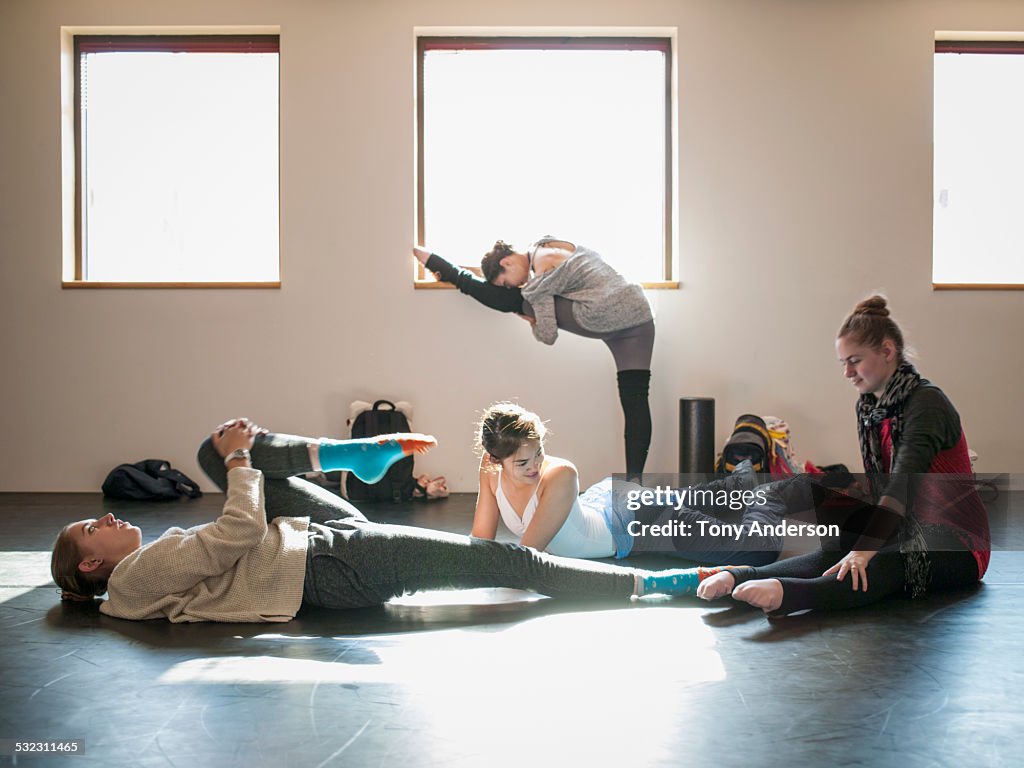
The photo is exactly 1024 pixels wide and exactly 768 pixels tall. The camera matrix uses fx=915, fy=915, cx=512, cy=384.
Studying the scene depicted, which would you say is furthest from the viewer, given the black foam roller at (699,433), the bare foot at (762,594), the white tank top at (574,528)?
the black foam roller at (699,433)

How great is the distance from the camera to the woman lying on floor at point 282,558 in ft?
6.96

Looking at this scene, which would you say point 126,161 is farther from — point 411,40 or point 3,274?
point 411,40

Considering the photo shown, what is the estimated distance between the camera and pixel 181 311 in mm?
4723

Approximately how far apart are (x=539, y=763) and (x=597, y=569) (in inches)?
39.5

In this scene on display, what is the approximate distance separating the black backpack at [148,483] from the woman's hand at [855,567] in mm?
3165

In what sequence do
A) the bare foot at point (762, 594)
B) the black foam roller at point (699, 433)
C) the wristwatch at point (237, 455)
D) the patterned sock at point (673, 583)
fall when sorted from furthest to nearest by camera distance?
the black foam roller at point (699, 433), the patterned sock at point (673, 583), the wristwatch at point (237, 455), the bare foot at point (762, 594)

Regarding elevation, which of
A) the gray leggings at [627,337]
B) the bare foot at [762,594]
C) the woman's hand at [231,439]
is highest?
the gray leggings at [627,337]

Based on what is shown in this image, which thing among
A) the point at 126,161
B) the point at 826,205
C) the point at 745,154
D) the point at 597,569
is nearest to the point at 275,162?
the point at 126,161

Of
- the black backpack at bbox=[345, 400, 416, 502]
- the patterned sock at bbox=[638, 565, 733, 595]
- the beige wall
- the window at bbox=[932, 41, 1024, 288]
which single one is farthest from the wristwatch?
the window at bbox=[932, 41, 1024, 288]

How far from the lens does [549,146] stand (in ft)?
15.9

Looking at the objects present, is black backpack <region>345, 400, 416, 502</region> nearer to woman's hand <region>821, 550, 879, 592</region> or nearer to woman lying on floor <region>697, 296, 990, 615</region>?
woman lying on floor <region>697, 296, 990, 615</region>

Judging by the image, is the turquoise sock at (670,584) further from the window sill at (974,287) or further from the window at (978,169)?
the window at (978,169)

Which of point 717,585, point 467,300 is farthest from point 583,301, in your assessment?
point 717,585

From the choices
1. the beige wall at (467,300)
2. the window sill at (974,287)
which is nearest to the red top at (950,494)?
the beige wall at (467,300)
